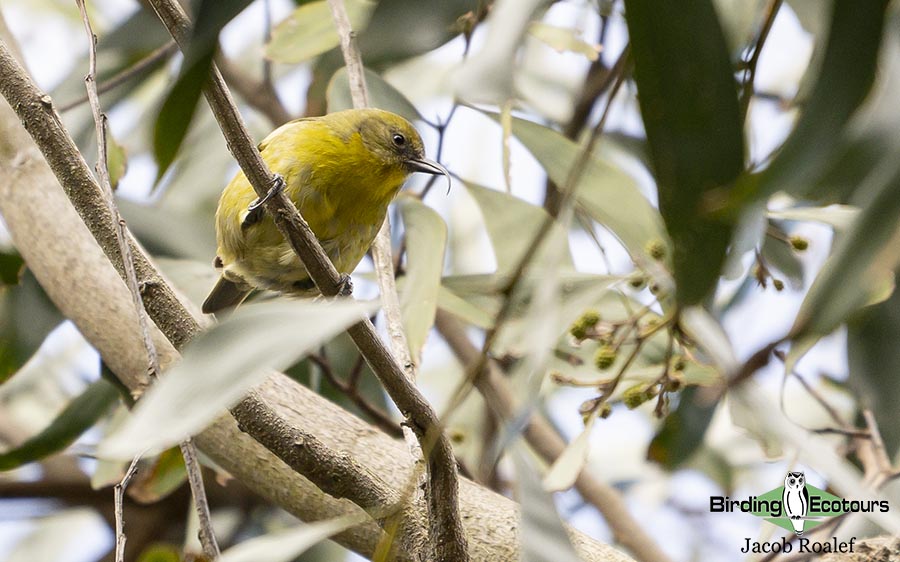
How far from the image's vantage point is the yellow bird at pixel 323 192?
2.93 metres

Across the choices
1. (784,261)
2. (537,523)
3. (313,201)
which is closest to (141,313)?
(537,523)

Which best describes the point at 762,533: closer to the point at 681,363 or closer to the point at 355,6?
the point at 681,363

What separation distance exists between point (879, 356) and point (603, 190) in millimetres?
976

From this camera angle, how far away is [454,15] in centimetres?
276

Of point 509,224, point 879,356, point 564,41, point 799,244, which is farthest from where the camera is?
point 564,41

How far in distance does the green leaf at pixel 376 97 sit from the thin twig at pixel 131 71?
0.72m

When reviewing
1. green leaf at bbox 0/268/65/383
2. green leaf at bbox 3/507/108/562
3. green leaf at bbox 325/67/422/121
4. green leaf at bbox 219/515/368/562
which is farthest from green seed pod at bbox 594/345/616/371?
green leaf at bbox 3/507/108/562

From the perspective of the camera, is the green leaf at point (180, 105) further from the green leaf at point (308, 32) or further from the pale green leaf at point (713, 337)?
the green leaf at point (308, 32)

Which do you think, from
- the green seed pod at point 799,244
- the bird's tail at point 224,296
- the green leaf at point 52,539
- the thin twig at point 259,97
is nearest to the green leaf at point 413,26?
the bird's tail at point 224,296

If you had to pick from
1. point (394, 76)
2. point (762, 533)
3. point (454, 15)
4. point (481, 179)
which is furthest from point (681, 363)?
point (481, 179)

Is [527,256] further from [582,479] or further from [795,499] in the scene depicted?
[582,479]

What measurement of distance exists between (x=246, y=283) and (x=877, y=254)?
8.43ft

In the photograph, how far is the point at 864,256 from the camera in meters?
0.98

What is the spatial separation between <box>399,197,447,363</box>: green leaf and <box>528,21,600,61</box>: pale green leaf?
2.23 ft
